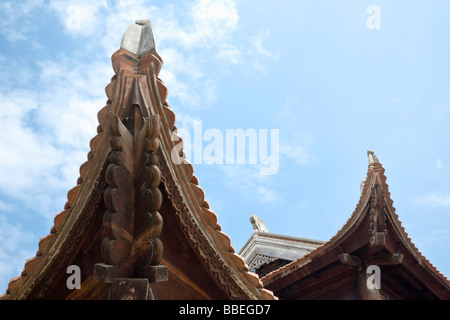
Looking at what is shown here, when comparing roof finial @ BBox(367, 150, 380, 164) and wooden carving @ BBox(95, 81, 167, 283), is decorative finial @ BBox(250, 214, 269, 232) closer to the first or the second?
roof finial @ BBox(367, 150, 380, 164)

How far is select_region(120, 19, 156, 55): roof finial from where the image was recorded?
368 cm

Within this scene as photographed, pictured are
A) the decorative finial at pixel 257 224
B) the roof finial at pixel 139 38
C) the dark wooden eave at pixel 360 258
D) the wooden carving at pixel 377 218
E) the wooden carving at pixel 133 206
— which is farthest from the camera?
the decorative finial at pixel 257 224

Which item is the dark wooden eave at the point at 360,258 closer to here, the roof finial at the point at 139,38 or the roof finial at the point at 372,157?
the roof finial at the point at 372,157

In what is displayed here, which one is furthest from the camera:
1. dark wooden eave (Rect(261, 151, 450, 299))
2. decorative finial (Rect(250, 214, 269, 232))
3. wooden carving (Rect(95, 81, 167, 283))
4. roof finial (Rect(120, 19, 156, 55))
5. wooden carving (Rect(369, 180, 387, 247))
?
decorative finial (Rect(250, 214, 269, 232))

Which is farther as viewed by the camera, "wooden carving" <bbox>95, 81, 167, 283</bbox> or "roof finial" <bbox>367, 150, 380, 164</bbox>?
"roof finial" <bbox>367, 150, 380, 164</bbox>

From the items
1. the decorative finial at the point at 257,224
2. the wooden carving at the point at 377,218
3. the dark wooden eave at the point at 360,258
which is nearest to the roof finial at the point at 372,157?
the dark wooden eave at the point at 360,258

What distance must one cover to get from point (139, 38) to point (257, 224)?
306 inches

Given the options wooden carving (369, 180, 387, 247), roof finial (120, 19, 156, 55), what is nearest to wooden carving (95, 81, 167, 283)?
roof finial (120, 19, 156, 55)

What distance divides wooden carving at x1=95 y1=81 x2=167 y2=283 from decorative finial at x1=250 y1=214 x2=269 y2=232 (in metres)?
7.64

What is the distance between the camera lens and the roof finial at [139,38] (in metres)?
3.68

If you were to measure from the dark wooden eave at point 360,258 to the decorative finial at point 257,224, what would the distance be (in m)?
3.96

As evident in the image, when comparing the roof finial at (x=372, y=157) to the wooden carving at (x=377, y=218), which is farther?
the roof finial at (x=372, y=157)

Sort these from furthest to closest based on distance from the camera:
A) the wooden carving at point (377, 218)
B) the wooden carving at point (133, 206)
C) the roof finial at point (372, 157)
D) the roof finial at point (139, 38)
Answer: the roof finial at point (372, 157) < the wooden carving at point (377, 218) < the roof finial at point (139, 38) < the wooden carving at point (133, 206)
